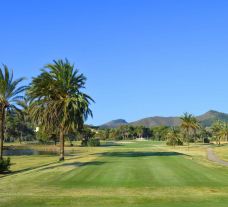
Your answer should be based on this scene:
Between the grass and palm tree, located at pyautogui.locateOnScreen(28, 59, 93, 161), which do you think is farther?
palm tree, located at pyautogui.locateOnScreen(28, 59, 93, 161)

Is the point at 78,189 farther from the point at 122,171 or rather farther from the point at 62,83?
the point at 62,83

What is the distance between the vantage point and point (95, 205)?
746 inches

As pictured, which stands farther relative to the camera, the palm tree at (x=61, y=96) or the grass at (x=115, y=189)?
the palm tree at (x=61, y=96)

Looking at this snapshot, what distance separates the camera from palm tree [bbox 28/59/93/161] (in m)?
57.5

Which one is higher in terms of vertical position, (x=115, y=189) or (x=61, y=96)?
(x=61, y=96)

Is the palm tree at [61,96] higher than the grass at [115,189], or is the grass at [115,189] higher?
the palm tree at [61,96]

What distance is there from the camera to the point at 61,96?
2314 inches

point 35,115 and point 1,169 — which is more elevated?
point 35,115

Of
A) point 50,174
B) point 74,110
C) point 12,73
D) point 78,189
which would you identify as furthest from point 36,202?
point 74,110

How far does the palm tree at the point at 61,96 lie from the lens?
189 ft

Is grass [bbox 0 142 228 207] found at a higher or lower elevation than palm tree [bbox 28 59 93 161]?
lower

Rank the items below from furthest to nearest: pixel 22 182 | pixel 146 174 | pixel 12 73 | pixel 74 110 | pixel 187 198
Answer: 1. pixel 74 110
2. pixel 12 73
3. pixel 146 174
4. pixel 22 182
5. pixel 187 198

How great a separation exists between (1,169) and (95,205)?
722 inches

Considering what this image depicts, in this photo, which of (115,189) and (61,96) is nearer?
(115,189)
